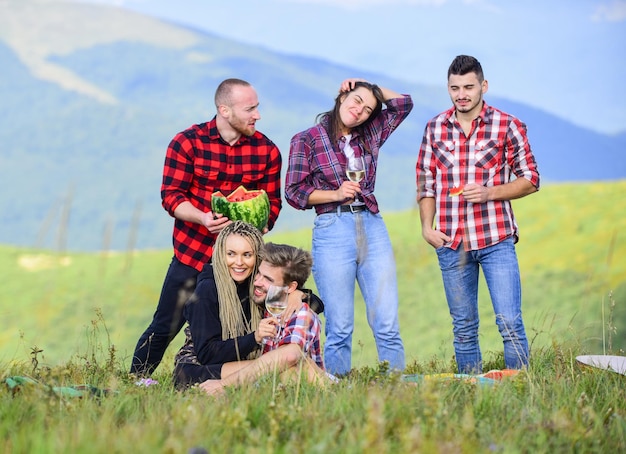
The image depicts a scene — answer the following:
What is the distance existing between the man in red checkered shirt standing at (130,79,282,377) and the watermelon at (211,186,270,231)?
0.13 m

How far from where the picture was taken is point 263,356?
14.8 ft

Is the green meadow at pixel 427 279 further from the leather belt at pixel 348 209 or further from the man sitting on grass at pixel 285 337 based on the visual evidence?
the man sitting on grass at pixel 285 337

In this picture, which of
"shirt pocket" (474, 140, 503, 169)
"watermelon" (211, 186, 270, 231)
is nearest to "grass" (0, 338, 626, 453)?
"watermelon" (211, 186, 270, 231)

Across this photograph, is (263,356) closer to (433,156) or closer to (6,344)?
(433,156)

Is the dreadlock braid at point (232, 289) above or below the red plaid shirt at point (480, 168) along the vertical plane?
below

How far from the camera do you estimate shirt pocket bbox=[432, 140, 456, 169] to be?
5.32 m

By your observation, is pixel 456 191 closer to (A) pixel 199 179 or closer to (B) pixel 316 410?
(A) pixel 199 179

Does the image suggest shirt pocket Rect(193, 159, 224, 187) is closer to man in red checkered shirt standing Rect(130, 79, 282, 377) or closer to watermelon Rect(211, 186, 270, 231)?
man in red checkered shirt standing Rect(130, 79, 282, 377)

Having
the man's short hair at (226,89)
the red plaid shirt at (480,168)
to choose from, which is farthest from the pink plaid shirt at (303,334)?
the man's short hair at (226,89)

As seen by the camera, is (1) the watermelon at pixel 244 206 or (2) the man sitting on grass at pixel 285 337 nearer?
(2) the man sitting on grass at pixel 285 337

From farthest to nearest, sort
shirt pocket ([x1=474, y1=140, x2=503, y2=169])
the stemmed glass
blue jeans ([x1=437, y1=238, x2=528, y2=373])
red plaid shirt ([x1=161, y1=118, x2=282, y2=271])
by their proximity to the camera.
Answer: red plaid shirt ([x1=161, y1=118, x2=282, y2=271]), shirt pocket ([x1=474, y1=140, x2=503, y2=169]), blue jeans ([x1=437, y1=238, x2=528, y2=373]), the stemmed glass

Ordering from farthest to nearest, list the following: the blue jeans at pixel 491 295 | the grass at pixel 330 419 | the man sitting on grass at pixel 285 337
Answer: the blue jeans at pixel 491 295, the man sitting on grass at pixel 285 337, the grass at pixel 330 419

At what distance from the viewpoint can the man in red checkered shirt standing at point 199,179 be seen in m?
5.35

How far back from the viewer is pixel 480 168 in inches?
208
